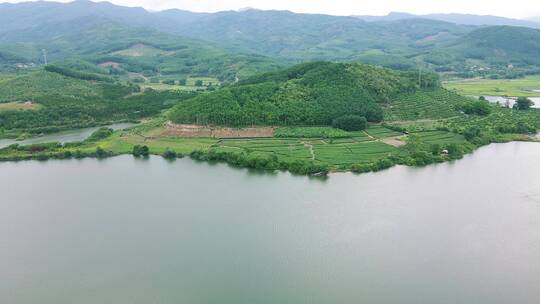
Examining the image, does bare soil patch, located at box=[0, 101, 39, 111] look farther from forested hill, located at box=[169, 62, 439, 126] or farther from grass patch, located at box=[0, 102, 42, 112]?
forested hill, located at box=[169, 62, 439, 126]

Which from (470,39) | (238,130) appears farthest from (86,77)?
(470,39)

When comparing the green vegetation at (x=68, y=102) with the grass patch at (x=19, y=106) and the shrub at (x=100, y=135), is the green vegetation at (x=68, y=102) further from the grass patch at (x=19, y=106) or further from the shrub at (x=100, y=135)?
the shrub at (x=100, y=135)

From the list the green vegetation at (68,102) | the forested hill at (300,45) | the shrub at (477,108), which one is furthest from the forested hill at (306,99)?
the forested hill at (300,45)

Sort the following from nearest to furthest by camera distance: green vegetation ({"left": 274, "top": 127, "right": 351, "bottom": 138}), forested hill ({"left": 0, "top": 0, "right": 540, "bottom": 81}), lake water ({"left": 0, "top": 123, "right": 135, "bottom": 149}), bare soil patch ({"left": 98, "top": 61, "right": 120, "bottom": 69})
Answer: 1. green vegetation ({"left": 274, "top": 127, "right": 351, "bottom": 138})
2. lake water ({"left": 0, "top": 123, "right": 135, "bottom": 149})
3. bare soil patch ({"left": 98, "top": 61, "right": 120, "bottom": 69})
4. forested hill ({"left": 0, "top": 0, "right": 540, "bottom": 81})

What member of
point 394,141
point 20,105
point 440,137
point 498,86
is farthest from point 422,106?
point 20,105

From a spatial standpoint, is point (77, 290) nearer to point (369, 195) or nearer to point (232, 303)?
point (232, 303)

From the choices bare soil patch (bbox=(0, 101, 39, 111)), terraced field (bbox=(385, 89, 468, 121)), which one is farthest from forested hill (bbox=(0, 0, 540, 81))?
terraced field (bbox=(385, 89, 468, 121))

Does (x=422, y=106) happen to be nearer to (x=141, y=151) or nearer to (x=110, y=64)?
(x=141, y=151)
